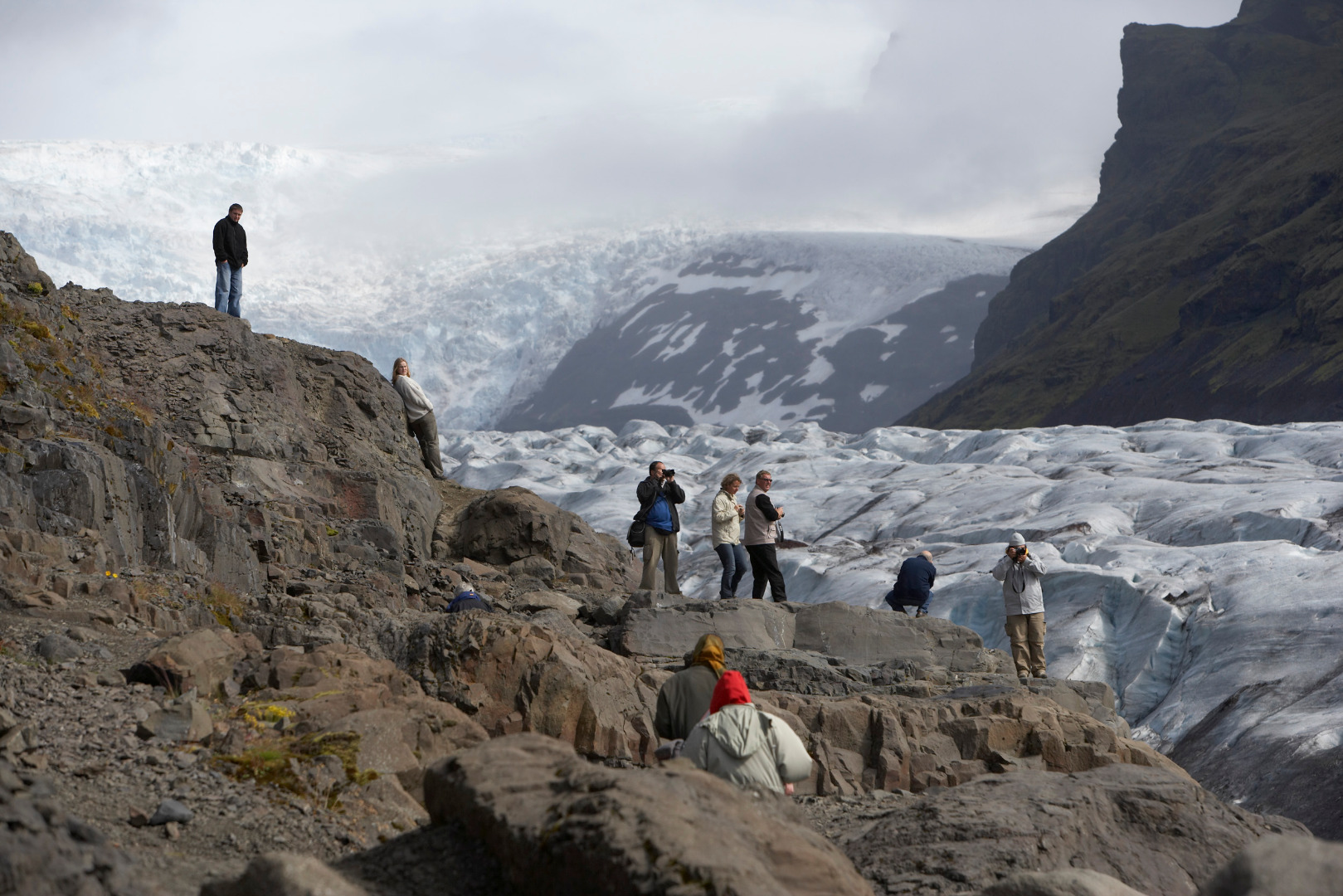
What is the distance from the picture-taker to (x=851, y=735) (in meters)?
9.47

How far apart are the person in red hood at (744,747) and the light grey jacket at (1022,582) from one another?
7058 mm

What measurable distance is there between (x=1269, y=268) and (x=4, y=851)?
→ 279 feet

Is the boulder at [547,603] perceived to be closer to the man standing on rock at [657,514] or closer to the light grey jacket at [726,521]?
the man standing on rock at [657,514]

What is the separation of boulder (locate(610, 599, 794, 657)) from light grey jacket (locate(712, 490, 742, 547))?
88 centimetres

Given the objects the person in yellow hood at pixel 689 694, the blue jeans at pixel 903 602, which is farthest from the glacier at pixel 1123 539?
the person in yellow hood at pixel 689 694

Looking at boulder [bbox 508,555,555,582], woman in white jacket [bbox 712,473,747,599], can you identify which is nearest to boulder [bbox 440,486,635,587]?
boulder [bbox 508,555,555,582]

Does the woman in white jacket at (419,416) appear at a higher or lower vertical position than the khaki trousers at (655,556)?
higher

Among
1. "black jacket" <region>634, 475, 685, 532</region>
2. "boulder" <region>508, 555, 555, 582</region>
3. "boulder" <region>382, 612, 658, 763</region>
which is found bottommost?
"boulder" <region>508, 555, 555, 582</region>

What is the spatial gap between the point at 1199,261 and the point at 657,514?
84.1m

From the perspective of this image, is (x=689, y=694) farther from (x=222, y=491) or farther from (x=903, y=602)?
(x=903, y=602)

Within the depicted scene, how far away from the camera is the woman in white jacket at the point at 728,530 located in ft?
41.7

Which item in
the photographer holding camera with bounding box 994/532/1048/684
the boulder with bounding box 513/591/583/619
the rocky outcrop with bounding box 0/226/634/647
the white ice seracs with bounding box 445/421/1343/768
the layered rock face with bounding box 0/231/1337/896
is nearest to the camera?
the layered rock face with bounding box 0/231/1337/896

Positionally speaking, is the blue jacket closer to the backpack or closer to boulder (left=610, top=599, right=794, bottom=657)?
boulder (left=610, top=599, right=794, bottom=657)

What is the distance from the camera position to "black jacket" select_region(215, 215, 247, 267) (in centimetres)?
1468
